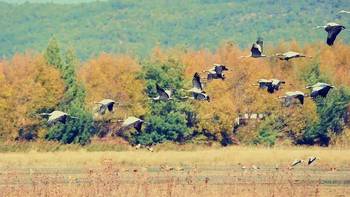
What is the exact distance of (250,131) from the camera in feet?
268

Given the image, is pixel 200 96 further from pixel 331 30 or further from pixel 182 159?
pixel 182 159

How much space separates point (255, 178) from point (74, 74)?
1776 inches

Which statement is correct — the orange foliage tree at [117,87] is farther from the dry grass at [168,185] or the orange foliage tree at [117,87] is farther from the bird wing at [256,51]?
the bird wing at [256,51]

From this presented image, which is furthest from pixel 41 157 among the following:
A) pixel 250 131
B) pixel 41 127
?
pixel 250 131

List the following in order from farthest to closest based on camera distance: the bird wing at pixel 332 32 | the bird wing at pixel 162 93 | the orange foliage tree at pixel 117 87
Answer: the orange foliage tree at pixel 117 87 → the bird wing at pixel 162 93 → the bird wing at pixel 332 32

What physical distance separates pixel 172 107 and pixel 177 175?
119 feet

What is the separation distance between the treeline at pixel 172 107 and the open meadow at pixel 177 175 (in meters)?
8.02

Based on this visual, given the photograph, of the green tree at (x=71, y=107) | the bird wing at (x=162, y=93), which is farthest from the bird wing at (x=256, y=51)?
the green tree at (x=71, y=107)

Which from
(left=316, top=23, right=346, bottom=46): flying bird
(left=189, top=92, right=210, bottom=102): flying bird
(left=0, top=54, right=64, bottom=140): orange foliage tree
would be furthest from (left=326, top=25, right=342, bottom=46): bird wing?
(left=0, top=54, right=64, bottom=140): orange foliage tree

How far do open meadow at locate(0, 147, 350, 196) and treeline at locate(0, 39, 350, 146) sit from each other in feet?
26.3

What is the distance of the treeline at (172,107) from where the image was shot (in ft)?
257

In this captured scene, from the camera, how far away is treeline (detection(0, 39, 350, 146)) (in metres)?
78.2

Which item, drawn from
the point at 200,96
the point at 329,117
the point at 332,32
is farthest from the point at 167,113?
the point at 332,32

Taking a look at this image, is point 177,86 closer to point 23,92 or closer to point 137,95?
point 137,95
